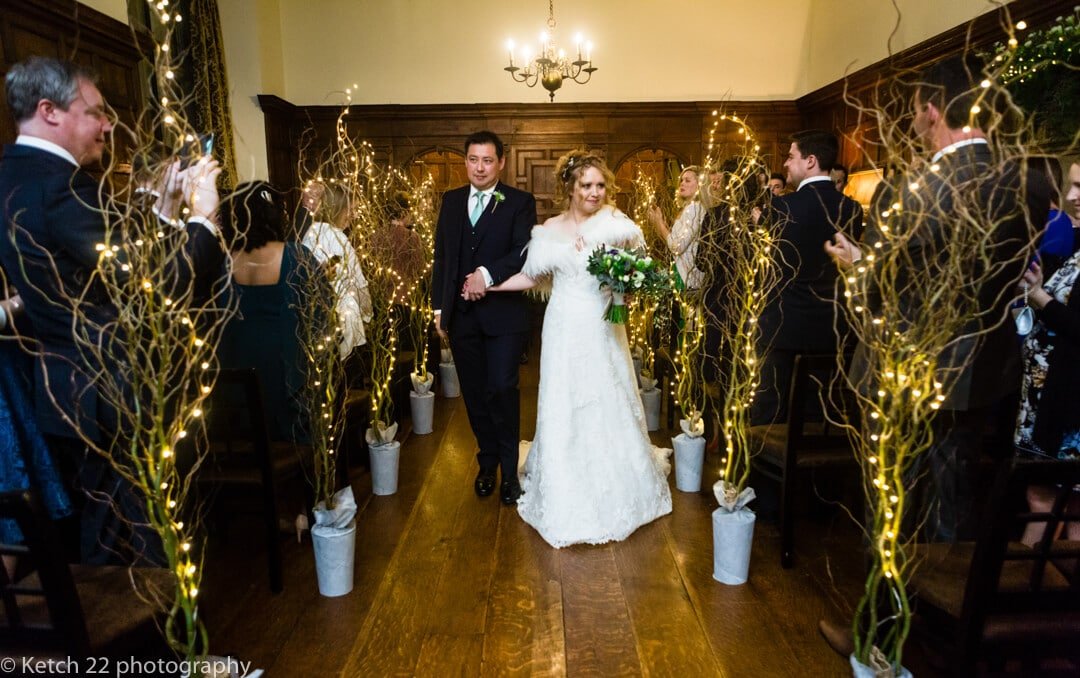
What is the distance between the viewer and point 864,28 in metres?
7.51

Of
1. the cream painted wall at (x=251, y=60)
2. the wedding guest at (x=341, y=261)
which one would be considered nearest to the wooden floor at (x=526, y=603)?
the wedding guest at (x=341, y=261)

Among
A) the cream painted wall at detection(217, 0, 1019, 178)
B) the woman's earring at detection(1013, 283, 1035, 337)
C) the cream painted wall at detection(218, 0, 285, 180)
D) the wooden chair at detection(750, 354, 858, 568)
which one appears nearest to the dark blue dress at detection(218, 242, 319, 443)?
the wooden chair at detection(750, 354, 858, 568)

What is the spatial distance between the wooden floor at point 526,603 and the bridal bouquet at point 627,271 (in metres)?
1.17

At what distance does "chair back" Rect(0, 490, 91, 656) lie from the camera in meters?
1.29

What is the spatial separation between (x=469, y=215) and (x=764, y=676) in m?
2.50

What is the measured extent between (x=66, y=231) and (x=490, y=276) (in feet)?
6.23

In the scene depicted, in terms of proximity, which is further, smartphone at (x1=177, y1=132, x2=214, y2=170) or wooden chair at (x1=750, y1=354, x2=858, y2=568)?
wooden chair at (x1=750, y1=354, x2=858, y2=568)

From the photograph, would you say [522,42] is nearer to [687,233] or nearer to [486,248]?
[687,233]

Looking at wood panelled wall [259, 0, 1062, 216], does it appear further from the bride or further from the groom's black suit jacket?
the bride

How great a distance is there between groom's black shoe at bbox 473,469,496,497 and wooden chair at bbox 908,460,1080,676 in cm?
225

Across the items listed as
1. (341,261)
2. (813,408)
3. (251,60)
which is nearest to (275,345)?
(341,261)

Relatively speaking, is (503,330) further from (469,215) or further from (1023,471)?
(1023,471)

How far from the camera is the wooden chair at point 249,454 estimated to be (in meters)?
2.43

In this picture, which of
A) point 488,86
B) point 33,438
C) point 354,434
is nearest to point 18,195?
point 33,438
